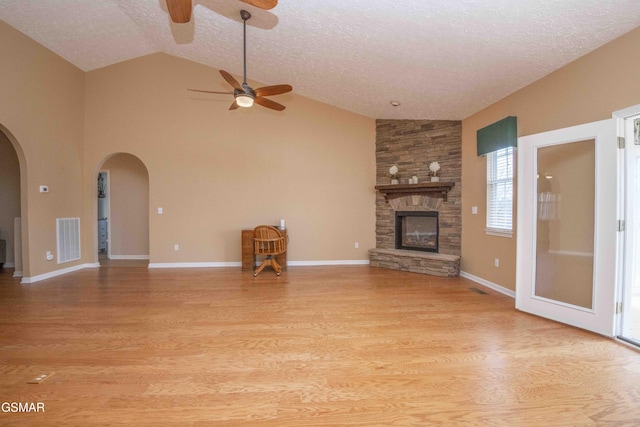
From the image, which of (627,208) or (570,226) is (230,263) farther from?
(627,208)

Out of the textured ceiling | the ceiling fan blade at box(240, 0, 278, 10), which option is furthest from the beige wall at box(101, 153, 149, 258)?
the ceiling fan blade at box(240, 0, 278, 10)

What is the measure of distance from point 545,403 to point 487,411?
0.38 metres

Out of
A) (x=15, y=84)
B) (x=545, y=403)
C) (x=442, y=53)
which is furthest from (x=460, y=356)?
(x=15, y=84)

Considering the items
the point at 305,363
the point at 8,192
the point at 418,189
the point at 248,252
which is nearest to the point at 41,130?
the point at 8,192

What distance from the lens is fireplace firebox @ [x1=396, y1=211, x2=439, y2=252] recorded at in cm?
515

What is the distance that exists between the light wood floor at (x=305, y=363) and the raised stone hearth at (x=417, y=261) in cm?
110

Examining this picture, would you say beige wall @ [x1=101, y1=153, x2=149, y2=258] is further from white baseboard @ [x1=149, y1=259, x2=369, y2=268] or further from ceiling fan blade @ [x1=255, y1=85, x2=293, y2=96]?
ceiling fan blade @ [x1=255, y1=85, x2=293, y2=96]

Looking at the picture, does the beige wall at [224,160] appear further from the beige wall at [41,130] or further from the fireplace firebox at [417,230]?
the fireplace firebox at [417,230]

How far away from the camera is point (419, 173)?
16.8ft

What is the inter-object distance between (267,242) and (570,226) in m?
3.87

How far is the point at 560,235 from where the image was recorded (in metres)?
2.86

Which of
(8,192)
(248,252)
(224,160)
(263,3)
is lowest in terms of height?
(248,252)

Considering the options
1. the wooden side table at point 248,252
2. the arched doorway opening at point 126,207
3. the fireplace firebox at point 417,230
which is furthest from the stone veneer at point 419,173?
the arched doorway opening at point 126,207

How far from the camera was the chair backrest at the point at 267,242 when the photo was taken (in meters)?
4.58
